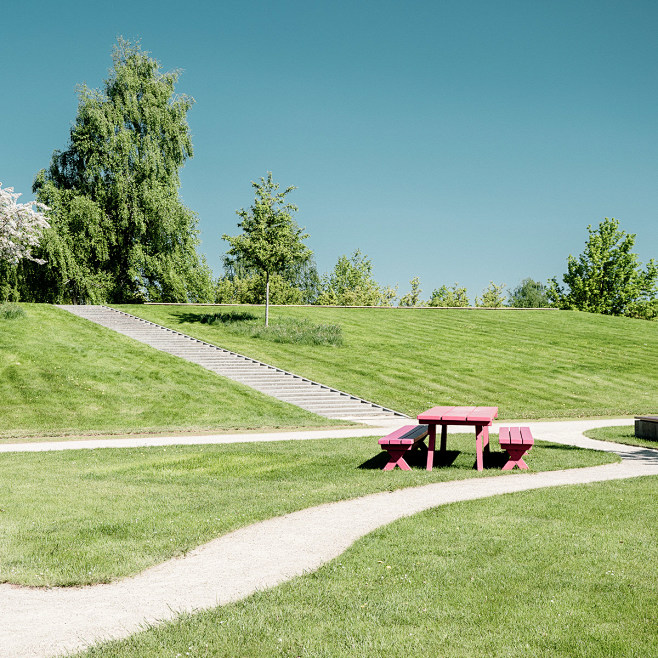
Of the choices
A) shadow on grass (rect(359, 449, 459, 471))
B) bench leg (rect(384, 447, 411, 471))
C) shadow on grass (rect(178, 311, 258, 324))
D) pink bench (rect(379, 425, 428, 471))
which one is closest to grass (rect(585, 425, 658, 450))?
shadow on grass (rect(359, 449, 459, 471))

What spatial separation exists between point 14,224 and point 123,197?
8.51 metres

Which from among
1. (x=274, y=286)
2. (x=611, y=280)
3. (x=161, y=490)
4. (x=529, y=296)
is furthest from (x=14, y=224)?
(x=529, y=296)

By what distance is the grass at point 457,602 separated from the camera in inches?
173

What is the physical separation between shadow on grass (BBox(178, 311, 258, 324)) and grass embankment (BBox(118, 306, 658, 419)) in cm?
22

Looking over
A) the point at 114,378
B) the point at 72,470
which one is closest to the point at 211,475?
the point at 72,470

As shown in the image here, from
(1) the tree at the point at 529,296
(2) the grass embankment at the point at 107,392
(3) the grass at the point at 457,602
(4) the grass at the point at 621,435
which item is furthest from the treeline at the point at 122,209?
(1) the tree at the point at 529,296

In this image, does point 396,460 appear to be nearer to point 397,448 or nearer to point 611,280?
point 397,448

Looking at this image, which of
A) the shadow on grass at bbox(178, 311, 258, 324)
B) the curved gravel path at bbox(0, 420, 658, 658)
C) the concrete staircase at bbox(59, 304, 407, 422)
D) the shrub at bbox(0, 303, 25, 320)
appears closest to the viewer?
the curved gravel path at bbox(0, 420, 658, 658)

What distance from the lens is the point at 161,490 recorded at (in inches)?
375

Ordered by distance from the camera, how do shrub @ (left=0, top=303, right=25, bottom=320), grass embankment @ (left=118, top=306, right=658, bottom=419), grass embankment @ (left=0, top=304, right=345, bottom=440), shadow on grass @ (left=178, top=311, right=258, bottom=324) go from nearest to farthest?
grass embankment @ (left=0, top=304, right=345, bottom=440)
grass embankment @ (left=118, top=306, right=658, bottom=419)
shrub @ (left=0, top=303, right=25, bottom=320)
shadow on grass @ (left=178, top=311, right=258, bottom=324)

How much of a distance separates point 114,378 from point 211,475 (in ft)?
47.7

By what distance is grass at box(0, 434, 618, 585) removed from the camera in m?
6.48

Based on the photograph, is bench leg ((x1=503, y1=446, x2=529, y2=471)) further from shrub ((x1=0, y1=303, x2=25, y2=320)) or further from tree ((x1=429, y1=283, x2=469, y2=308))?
tree ((x1=429, y1=283, x2=469, y2=308))

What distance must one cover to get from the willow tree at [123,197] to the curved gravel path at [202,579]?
3317cm
